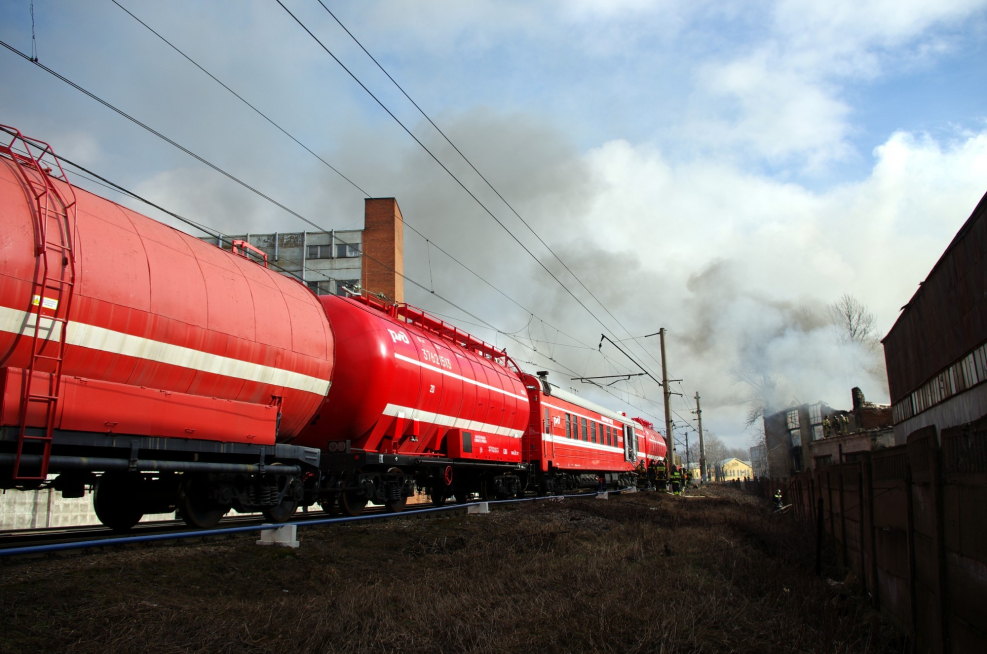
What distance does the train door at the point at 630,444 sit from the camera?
103ft

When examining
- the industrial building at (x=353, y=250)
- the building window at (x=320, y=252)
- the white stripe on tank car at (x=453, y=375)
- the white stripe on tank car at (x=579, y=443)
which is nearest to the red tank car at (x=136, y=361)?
the white stripe on tank car at (x=453, y=375)

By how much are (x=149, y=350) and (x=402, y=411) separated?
5270mm

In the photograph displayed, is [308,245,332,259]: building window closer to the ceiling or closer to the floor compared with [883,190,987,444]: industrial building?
closer to the ceiling

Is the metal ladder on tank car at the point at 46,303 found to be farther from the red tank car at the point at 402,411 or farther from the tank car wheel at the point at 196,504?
the red tank car at the point at 402,411

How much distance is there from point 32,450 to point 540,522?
25.6 feet

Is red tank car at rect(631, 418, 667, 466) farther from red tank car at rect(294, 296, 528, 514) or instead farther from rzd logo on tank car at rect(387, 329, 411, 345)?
rzd logo on tank car at rect(387, 329, 411, 345)

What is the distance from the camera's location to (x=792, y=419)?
37250mm

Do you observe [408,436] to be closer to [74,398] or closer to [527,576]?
[527,576]

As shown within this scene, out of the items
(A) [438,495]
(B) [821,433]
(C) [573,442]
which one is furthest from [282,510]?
(B) [821,433]

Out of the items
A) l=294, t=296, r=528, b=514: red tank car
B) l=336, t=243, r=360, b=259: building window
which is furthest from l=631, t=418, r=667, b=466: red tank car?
l=336, t=243, r=360, b=259: building window

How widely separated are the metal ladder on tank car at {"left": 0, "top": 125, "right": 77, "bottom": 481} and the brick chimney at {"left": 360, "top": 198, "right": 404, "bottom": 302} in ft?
128

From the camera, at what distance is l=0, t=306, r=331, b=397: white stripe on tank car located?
19.9 feet

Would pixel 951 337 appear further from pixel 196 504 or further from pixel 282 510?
pixel 196 504

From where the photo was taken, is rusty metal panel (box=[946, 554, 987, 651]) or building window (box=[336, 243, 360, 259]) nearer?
rusty metal panel (box=[946, 554, 987, 651])
